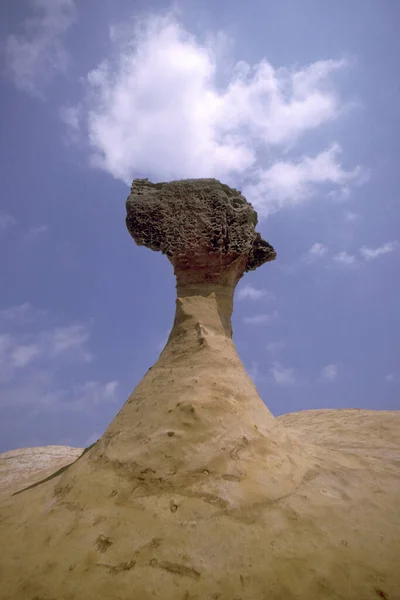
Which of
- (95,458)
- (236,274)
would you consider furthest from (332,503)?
(236,274)

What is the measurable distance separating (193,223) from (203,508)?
11.5 feet

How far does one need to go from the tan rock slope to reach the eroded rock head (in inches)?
27.8

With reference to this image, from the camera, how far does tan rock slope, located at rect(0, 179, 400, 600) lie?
7.45 feet

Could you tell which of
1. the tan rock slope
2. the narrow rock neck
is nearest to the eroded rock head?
the narrow rock neck

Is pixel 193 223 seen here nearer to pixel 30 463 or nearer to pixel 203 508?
pixel 203 508

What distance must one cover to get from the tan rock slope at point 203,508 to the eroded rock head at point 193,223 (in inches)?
27.8

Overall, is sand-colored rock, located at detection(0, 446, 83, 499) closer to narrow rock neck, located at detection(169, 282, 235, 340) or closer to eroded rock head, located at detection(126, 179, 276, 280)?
narrow rock neck, located at detection(169, 282, 235, 340)

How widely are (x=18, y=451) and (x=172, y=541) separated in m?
7.93

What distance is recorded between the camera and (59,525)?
2.84 metres

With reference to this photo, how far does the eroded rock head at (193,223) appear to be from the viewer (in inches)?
195

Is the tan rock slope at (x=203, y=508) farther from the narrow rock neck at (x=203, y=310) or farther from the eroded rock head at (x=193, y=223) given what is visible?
the eroded rock head at (x=193, y=223)

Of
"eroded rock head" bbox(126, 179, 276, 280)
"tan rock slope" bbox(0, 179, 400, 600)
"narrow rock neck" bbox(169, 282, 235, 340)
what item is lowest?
"tan rock slope" bbox(0, 179, 400, 600)

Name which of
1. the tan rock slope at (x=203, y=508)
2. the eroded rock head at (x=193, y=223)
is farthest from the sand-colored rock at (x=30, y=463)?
the eroded rock head at (x=193, y=223)

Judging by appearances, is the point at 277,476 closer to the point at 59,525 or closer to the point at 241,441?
the point at 241,441
